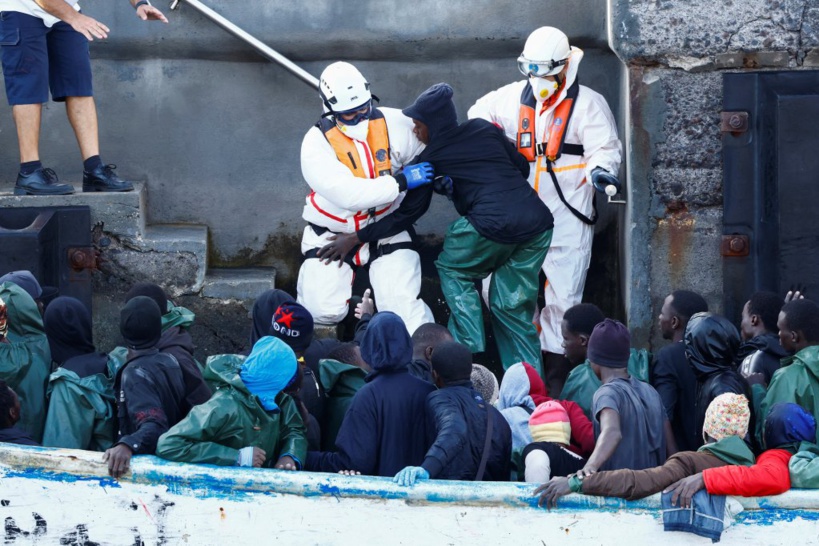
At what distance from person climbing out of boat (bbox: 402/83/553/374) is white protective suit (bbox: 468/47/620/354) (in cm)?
25

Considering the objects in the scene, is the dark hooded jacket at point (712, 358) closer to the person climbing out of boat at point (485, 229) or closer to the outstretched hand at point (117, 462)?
the person climbing out of boat at point (485, 229)

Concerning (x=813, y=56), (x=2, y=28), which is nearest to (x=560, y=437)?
(x=813, y=56)

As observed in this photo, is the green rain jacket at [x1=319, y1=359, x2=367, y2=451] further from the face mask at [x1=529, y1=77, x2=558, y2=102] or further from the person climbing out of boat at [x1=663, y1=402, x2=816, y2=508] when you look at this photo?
the face mask at [x1=529, y1=77, x2=558, y2=102]

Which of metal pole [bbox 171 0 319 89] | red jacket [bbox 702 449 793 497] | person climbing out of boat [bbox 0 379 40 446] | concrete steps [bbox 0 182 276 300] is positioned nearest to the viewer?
red jacket [bbox 702 449 793 497]

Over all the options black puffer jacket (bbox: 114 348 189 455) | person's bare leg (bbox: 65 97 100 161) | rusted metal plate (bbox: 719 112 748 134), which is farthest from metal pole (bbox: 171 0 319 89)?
black puffer jacket (bbox: 114 348 189 455)

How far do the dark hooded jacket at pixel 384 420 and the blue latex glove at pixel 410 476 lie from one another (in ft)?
0.93

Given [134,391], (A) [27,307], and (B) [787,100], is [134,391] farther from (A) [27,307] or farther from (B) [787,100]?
(B) [787,100]

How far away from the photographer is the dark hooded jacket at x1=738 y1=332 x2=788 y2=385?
5.62 m

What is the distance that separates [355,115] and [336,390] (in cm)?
176

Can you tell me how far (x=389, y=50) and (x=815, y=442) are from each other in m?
3.84

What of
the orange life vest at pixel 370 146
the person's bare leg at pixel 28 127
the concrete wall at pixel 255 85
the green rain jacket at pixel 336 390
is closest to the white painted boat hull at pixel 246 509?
the green rain jacket at pixel 336 390

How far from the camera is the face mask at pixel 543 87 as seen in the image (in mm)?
7039

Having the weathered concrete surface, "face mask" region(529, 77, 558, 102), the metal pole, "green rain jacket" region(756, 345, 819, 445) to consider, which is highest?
the metal pole

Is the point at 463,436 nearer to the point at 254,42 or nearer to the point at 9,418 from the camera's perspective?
the point at 9,418
